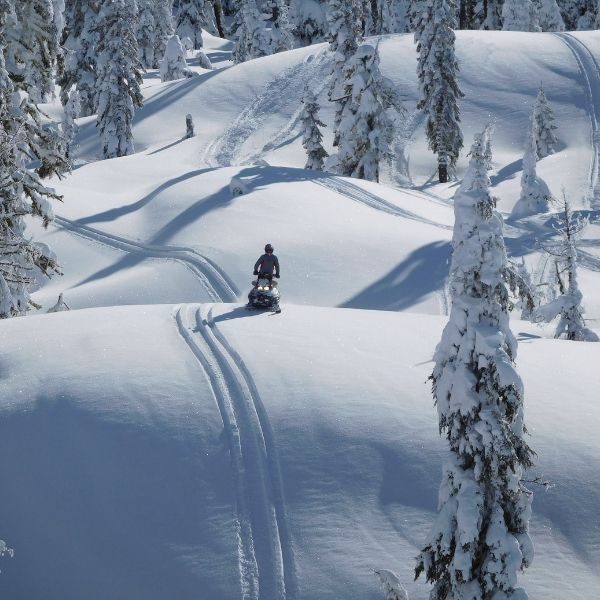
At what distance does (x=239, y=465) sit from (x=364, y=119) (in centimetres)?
2967

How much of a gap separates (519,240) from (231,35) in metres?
68.3

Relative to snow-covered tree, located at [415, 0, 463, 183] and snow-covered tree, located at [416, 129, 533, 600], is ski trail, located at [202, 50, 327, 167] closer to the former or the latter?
snow-covered tree, located at [415, 0, 463, 183]

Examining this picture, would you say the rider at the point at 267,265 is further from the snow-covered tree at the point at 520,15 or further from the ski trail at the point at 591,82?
the snow-covered tree at the point at 520,15

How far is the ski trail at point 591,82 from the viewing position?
169 ft

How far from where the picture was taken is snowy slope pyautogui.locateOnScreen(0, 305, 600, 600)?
14.4m

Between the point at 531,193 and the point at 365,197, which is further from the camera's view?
the point at 531,193

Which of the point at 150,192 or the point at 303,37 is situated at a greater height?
the point at 303,37

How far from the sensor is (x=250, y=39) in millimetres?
74438

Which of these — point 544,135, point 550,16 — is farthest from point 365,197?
point 550,16

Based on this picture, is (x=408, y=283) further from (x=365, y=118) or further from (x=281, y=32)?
(x=281, y=32)

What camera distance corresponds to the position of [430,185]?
51.8 meters

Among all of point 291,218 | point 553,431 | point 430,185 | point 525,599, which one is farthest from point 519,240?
point 525,599

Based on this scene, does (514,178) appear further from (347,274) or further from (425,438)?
(425,438)

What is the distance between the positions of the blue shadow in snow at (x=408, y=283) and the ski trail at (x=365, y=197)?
503 cm
